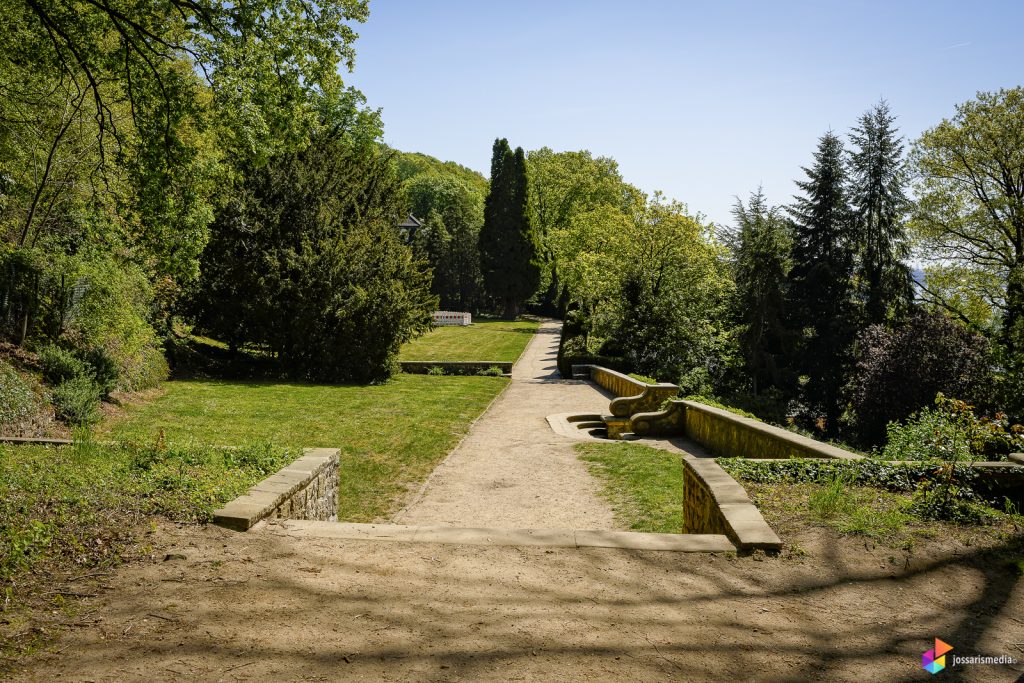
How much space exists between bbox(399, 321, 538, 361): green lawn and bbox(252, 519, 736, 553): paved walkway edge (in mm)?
25984

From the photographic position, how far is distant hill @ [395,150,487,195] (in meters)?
102

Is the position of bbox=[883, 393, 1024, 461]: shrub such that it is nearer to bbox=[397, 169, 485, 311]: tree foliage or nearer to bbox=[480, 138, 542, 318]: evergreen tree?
bbox=[480, 138, 542, 318]: evergreen tree

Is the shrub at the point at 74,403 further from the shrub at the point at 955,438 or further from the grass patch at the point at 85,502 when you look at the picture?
the shrub at the point at 955,438

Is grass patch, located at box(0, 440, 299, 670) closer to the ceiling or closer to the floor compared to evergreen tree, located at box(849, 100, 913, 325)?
closer to the floor

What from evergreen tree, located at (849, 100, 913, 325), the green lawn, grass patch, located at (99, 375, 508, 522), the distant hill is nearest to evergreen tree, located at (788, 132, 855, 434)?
evergreen tree, located at (849, 100, 913, 325)

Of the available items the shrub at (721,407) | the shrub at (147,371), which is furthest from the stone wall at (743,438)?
the shrub at (147,371)

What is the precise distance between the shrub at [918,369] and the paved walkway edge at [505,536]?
20194 mm

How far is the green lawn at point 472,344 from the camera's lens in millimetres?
33594

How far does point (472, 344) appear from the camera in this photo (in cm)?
3866

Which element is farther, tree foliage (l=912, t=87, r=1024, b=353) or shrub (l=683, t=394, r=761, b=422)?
tree foliage (l=912, t=87, r=1024, b=353)

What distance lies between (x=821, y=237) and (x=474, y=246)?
3652 cm

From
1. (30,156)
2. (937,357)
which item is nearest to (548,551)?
(30,156)

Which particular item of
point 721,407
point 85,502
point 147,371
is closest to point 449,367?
point 147,371

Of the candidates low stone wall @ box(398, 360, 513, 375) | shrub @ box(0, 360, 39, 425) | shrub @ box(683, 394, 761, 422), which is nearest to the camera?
shrub @ box(0, 360, 39, 425)
